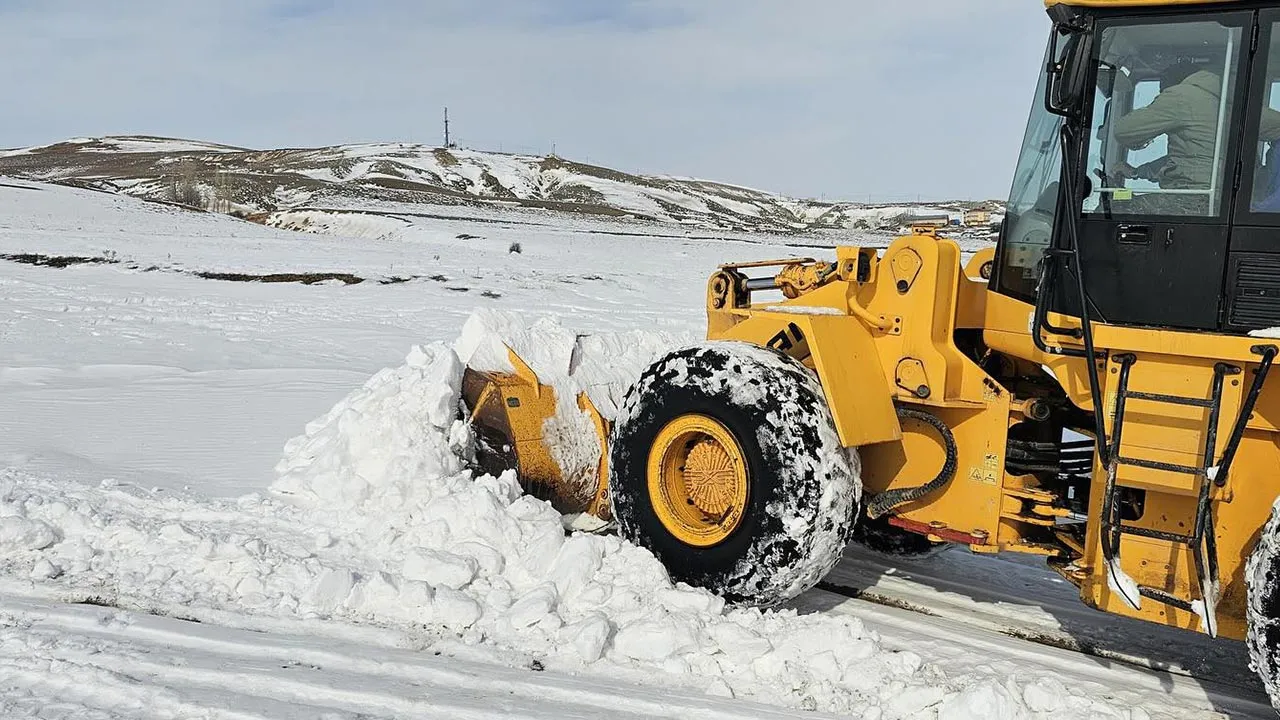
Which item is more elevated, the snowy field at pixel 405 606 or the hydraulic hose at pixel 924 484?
the hydraulic hose at pixel 924 484

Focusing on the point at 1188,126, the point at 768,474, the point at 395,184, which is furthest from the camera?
the point at 395,184

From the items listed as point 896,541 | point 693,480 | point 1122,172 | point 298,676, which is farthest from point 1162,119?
point 298,676

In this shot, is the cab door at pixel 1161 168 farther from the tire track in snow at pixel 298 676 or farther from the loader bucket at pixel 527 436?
the loader bucket at pixel 527 436

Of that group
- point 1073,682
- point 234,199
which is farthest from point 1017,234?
point 234,199

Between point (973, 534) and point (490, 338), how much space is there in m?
2.96

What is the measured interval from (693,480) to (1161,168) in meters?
2.41

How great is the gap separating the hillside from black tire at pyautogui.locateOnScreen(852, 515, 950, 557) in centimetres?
3494

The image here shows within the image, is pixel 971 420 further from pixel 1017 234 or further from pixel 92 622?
pixel 92 622

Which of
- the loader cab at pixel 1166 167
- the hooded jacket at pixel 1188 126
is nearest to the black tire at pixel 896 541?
the loader cab at pixel 1166 167

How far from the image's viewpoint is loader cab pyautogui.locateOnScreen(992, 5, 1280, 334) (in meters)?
3.54

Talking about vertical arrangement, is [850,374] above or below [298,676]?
above

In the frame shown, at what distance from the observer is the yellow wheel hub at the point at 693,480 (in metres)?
4.65

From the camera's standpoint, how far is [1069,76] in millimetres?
3619

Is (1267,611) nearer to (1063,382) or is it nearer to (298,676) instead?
(1063,382)
